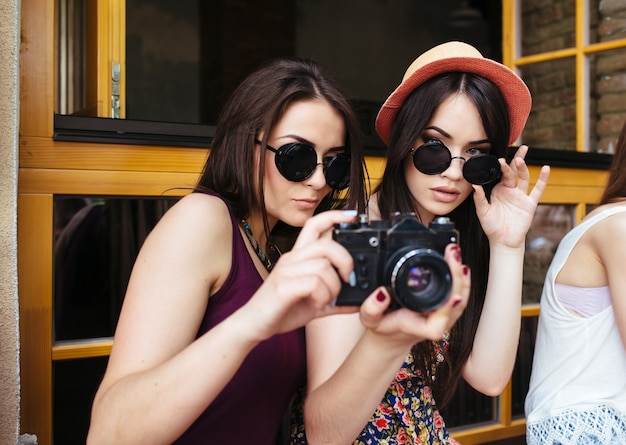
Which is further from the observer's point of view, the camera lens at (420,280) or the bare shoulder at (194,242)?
the bare shoulder at (194,242)

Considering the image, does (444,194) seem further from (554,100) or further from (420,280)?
(554,100)

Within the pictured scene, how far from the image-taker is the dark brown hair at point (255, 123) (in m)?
1.36

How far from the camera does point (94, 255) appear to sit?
2.03 metres

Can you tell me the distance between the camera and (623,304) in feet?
5.88

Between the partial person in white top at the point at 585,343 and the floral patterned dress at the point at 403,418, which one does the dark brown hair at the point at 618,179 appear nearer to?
the partial person in white top at the point at 585,343

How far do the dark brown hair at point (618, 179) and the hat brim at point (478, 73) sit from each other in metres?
0.50

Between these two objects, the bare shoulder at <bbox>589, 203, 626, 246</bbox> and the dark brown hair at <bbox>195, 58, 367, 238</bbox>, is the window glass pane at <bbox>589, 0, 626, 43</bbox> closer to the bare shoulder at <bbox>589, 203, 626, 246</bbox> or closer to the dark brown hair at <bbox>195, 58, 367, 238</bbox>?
the bare shoulder at <bbox>589, 203, 626, 246</bbox>

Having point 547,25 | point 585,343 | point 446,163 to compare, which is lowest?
point 585,343

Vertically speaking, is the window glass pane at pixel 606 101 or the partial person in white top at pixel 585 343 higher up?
the window glass pane at pixel 606 101

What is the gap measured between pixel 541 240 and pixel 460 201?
149 cm

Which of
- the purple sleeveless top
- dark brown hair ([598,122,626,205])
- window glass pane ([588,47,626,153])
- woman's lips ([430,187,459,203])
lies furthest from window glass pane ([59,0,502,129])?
the purple sleeveless top

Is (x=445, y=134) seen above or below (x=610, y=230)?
above

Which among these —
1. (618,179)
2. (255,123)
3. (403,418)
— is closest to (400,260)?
(255,123)

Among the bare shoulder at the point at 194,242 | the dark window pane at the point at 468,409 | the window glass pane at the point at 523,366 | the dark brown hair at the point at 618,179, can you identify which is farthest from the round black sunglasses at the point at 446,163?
the window glass pane at the point at 523,366
